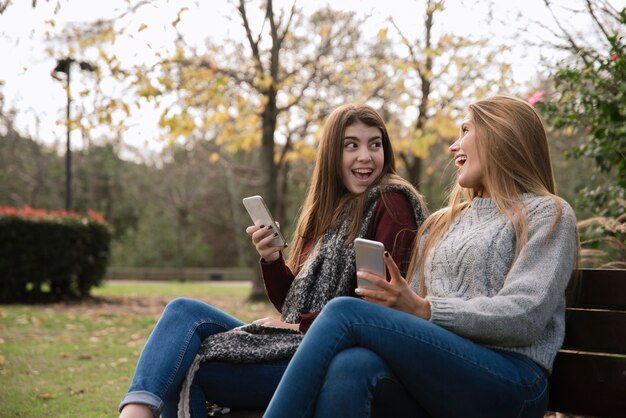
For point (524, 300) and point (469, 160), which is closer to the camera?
point (524, 300)

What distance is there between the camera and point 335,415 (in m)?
2.04

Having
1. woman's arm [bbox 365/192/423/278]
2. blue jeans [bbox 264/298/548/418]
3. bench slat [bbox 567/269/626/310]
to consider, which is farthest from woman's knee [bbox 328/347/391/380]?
bench slat [bbox 567/269/626/310]

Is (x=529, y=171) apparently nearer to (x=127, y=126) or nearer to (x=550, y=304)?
(x=550, y=304)

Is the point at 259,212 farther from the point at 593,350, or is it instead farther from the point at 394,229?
the point at 593,350

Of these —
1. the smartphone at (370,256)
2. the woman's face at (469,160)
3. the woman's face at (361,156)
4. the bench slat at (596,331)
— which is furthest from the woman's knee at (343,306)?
the woman's face at (361,156)

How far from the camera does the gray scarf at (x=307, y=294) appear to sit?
2.57 metres

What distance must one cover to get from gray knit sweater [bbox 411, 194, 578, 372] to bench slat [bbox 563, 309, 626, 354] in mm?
189

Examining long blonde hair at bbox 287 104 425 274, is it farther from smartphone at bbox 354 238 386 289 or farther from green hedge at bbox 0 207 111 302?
green hedge at bbox 0 207 111 302

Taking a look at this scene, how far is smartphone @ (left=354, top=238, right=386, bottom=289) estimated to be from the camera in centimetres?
218

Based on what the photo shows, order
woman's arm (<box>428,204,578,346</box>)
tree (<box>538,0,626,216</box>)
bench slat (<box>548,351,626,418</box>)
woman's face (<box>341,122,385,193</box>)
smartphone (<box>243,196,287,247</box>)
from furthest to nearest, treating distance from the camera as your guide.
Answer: tree (<box>538,0,626,216</box>) → woman's face (<box>341,122,385,193</box>) → smartphone (<box>243,196,287,247</box>) → bench slat (<box>548,351,626,418</box>) → woman's arm (<box>428,204,578,346</box>)

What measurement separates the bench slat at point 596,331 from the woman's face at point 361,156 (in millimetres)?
1025

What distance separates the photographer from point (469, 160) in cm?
264

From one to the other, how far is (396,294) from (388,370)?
0.24 metres

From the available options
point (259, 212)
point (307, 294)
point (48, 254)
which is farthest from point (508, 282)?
point (48, 254)
